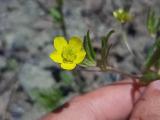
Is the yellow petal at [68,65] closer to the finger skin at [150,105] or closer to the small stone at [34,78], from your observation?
the finger skin at [150,105]

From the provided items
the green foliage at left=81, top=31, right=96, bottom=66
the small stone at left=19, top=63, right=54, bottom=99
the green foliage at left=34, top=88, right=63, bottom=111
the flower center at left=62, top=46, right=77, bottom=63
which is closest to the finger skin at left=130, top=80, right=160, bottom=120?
the green foliage at left=81, top=31, right=96, bottom=66

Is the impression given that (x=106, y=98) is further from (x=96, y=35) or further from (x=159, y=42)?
(x=96, y=35)

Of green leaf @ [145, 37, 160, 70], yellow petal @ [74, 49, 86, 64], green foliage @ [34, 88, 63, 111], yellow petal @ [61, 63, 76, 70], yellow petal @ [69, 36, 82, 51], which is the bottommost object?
green foliage @ [34, 88, 63, 111]

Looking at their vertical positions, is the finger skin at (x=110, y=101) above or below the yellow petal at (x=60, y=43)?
below

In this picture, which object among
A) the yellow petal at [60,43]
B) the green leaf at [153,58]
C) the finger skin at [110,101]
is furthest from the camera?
the finger skin at [110,101]

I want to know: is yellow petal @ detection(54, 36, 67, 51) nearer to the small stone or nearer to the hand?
the hand

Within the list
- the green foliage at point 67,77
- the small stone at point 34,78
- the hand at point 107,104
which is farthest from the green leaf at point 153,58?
the small stone at point 34,78
